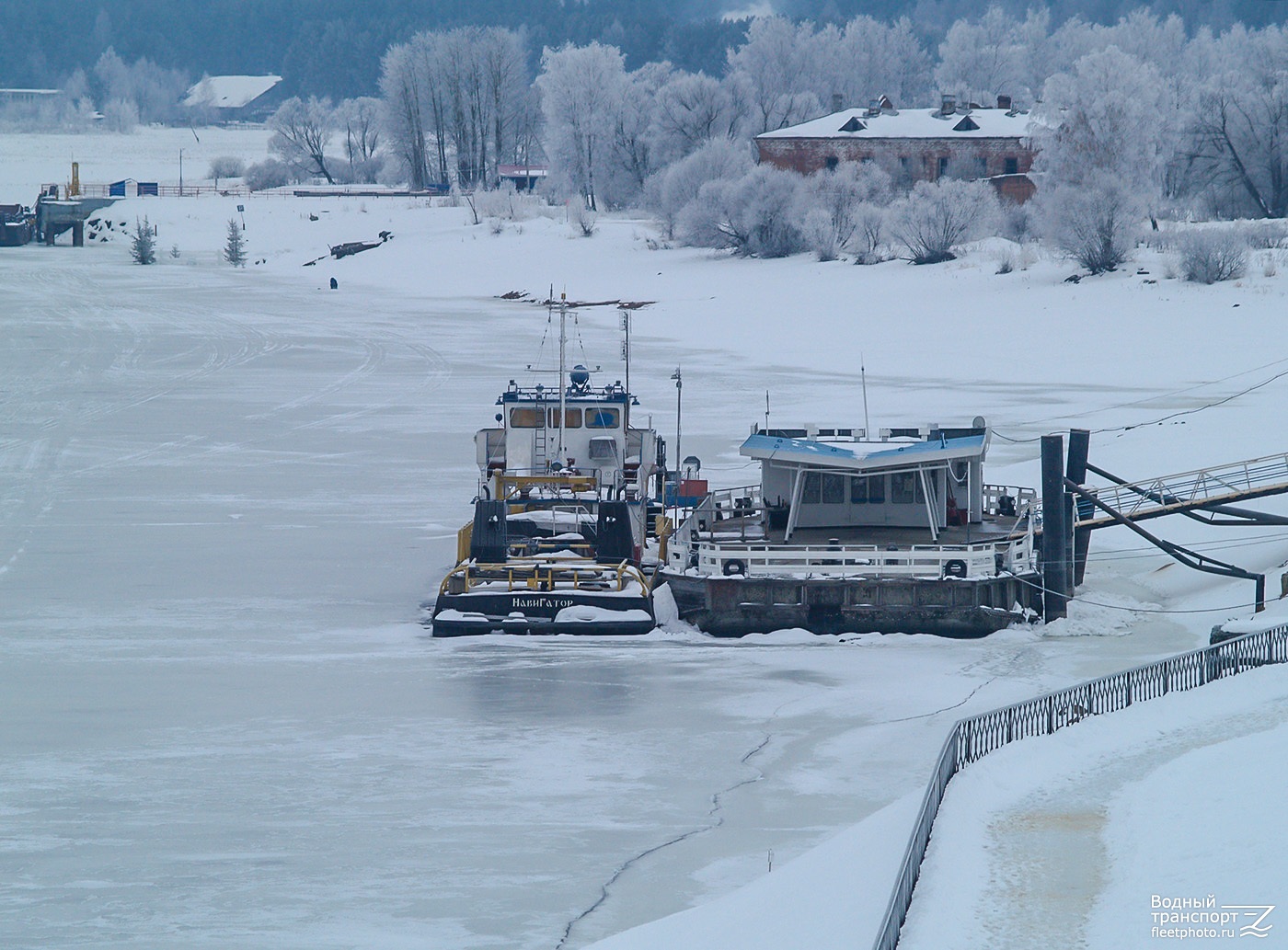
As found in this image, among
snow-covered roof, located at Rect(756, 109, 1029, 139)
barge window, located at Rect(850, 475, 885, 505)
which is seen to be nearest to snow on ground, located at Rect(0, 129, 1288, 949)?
barge window, located at Rect(850, 475, 885, 505)

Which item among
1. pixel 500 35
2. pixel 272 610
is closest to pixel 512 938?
pixel 272 610

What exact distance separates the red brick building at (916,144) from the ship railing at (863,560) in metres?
69.8

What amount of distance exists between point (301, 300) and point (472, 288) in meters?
8.19

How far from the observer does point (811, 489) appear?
2553 centimetres

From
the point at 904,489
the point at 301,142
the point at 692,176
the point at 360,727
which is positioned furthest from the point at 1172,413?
the point at 301,142

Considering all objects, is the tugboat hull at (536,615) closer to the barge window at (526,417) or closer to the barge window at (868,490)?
the barge window at (868,490)

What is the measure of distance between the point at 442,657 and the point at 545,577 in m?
2.80

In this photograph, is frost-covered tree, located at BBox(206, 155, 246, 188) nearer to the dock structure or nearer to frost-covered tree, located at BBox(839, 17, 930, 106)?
frost-covered tree, located at BBox(839, 17, 930, 106)

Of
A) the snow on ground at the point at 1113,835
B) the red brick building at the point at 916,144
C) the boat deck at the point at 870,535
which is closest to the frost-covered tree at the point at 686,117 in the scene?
the red brick building at the point at 916,144

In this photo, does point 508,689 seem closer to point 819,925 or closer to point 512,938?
point 512,938

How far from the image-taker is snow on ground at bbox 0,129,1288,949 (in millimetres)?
13969

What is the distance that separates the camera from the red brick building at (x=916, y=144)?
9156 centimetres

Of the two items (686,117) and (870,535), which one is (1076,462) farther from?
(686,117)

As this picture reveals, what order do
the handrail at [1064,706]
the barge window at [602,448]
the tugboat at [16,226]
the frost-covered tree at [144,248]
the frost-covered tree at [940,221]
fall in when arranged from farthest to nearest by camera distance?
1. the tugboat at [16,226]
2. the frost-covered tree at [144,248]
3. the frost-covered tree at [940,221]
4. the barge window at [602,448]
5. the handrail at [1064,706]
